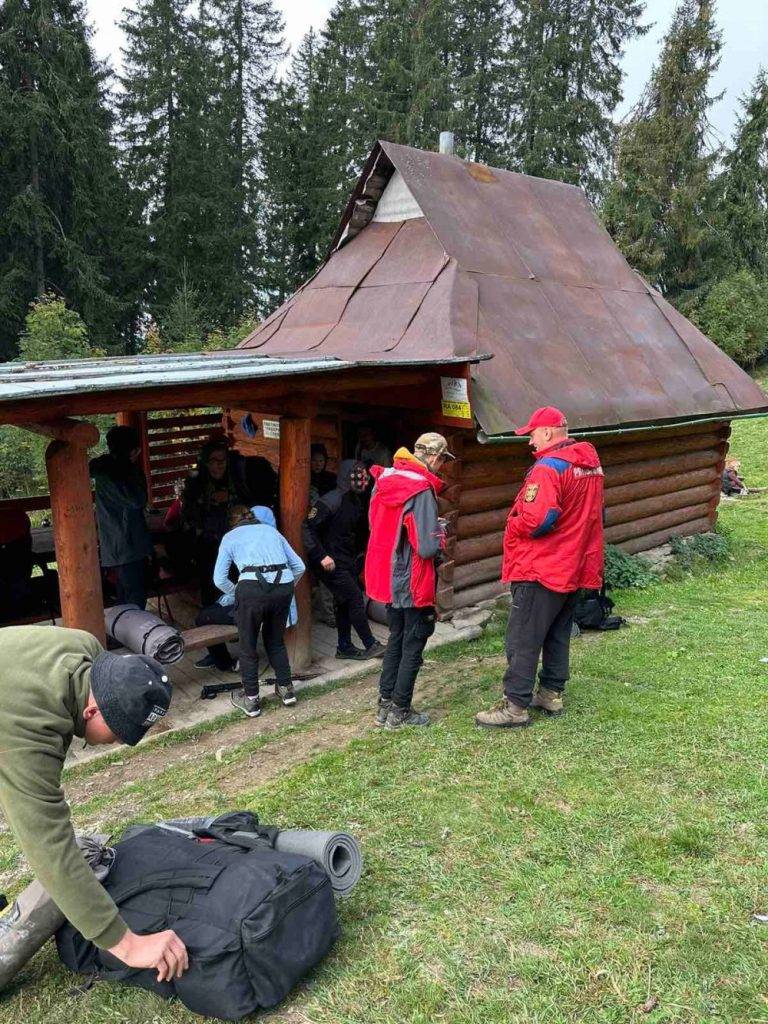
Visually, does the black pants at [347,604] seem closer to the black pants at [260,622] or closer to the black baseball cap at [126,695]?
the black pants at [260,622]

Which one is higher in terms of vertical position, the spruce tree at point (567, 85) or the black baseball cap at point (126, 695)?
the spruce tree at point (567, 85)

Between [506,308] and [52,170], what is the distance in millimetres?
26445

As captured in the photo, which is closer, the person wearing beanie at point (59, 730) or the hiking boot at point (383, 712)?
the person wearing beanie at point (59, 730)

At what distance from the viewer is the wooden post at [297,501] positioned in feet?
20.3

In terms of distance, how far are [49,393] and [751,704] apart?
16.8 feet

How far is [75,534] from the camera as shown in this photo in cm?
513

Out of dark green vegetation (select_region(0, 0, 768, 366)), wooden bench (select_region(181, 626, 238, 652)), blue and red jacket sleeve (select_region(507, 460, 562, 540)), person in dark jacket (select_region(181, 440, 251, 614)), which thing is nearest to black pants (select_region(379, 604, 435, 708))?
blue and red jacket sleeve (select_region(507, 460, 562, 540))

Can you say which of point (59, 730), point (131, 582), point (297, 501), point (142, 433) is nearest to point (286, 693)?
point (297, 501)

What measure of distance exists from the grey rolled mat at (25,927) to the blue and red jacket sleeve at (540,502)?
298 cm

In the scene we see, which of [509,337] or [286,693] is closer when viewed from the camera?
[286,693]

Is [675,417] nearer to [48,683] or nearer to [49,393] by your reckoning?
[49,393]

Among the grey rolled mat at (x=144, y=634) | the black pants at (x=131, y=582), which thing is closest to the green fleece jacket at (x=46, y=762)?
the grey rolled mat at (x=144, y=634)

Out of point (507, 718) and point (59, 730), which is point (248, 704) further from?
point (59, 730)

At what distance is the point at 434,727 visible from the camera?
5004 mm
